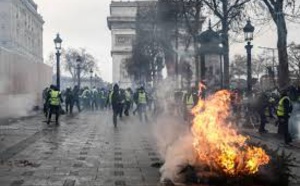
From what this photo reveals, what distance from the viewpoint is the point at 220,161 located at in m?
10.1

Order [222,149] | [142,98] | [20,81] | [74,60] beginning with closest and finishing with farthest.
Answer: [222,149] < [142,98] < [20,81] < [74,60]

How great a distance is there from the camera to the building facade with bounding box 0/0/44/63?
83312 mm

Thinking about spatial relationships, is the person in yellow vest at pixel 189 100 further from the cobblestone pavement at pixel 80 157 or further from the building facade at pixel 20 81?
the building facade at pixel 20 81

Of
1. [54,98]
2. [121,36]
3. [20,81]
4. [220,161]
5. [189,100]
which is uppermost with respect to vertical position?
[121,36]

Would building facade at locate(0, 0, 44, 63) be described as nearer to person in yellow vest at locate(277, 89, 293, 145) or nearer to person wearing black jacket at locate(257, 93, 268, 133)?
person wearing black jacket at locate(257, 93, 268, 133)

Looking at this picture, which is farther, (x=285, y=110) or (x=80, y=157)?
(x=285, y=110)

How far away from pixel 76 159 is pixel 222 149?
14.7 feet

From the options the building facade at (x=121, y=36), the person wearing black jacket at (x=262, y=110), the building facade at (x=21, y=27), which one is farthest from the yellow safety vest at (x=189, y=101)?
the building facade at (x=121, y=36)

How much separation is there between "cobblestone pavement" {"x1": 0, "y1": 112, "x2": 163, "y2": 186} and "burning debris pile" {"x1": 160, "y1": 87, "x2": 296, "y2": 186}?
0.57 metres

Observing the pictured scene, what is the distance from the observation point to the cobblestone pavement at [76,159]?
10.6m

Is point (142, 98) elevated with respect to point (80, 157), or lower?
elevated

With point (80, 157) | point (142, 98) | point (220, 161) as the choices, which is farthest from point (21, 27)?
point (220, 161)

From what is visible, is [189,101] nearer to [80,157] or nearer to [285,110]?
[285,110]

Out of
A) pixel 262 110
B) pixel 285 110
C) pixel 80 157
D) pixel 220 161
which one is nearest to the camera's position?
pixel 220 161
